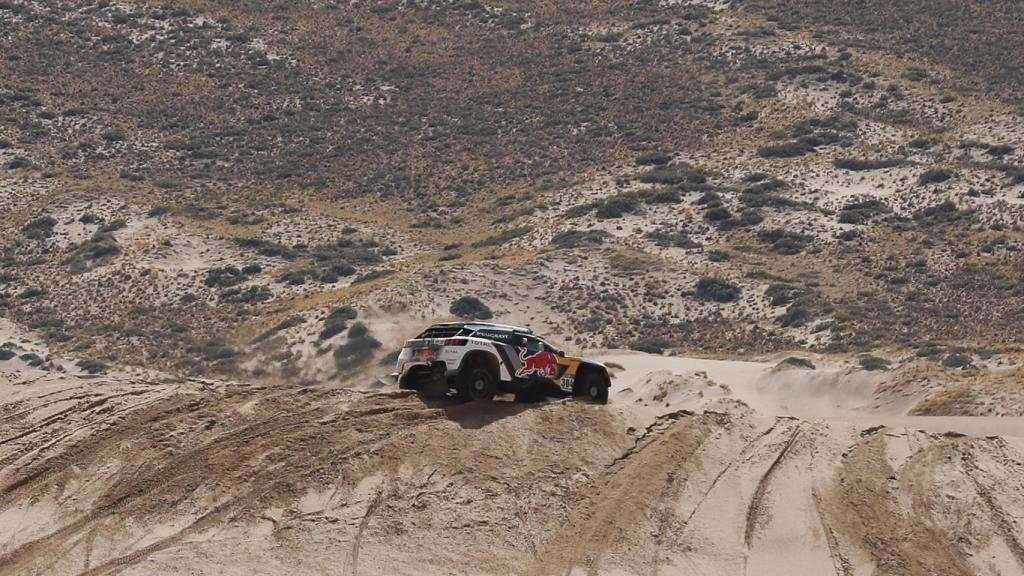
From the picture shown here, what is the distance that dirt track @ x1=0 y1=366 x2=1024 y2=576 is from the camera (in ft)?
60.1

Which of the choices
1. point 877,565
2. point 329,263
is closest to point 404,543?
point 877,565

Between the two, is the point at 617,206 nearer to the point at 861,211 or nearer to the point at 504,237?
the point at 504,237

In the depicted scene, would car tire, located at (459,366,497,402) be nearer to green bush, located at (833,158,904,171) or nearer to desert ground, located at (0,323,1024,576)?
desert ground, located at (0,323,1024,576)

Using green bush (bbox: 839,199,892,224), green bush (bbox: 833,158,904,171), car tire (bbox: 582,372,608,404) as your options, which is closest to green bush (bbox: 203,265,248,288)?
green bush (bbox: 839,199,892,224)

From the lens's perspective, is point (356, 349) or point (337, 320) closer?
point (356, 349)

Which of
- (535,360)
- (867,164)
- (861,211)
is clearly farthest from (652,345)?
(535,360)

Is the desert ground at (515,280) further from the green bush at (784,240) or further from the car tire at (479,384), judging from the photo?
the car tire at (479,384)

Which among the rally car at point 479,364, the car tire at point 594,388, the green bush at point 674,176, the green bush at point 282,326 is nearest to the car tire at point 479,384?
the rally car at point 479,364

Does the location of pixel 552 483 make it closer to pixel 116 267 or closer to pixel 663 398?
pixel 663 398

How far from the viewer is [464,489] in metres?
20.1

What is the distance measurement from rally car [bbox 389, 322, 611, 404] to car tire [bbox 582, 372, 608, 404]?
0.65 metres

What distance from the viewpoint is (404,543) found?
18.6 m

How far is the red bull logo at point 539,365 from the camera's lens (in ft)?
76.7

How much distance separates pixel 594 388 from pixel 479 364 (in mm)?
3197
